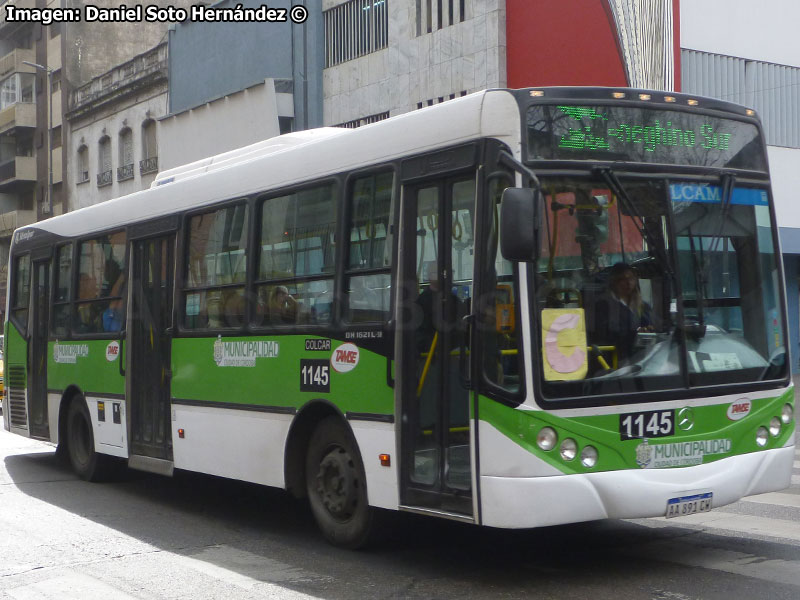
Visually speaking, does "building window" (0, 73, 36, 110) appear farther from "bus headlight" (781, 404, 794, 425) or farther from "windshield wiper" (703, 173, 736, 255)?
"bus headlight" (781, 404, 794, 425)

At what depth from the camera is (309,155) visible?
880 centimetres

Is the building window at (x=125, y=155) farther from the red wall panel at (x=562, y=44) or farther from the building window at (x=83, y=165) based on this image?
the red wall panel at (x=562, y=44)

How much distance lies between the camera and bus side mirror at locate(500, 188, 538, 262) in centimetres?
646

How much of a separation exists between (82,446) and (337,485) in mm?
5444

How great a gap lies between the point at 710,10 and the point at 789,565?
23.0 meters

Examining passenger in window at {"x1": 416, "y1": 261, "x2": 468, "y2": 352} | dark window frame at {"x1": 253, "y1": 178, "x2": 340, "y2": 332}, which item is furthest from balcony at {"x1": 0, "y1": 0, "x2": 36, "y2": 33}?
passenger in window at {"x1": 416, "y1": 261, "x2": 468, "y2": 352}

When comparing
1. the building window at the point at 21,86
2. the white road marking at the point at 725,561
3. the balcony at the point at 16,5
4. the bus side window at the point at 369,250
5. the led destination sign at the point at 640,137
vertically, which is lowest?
the white road marking at the point at 725,561

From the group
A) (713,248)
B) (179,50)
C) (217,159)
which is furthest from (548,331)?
(179,50)

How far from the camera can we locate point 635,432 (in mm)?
6801

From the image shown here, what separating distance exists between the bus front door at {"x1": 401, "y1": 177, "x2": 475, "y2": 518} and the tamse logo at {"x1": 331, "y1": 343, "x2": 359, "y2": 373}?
0.57 meters

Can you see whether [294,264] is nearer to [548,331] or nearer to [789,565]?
[548,331]

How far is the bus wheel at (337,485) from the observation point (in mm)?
7965

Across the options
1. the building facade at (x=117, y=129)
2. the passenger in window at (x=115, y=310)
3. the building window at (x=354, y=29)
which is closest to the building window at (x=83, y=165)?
the building facade at (x=117, y=129)

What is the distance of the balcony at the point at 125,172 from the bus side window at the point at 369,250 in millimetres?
35736
